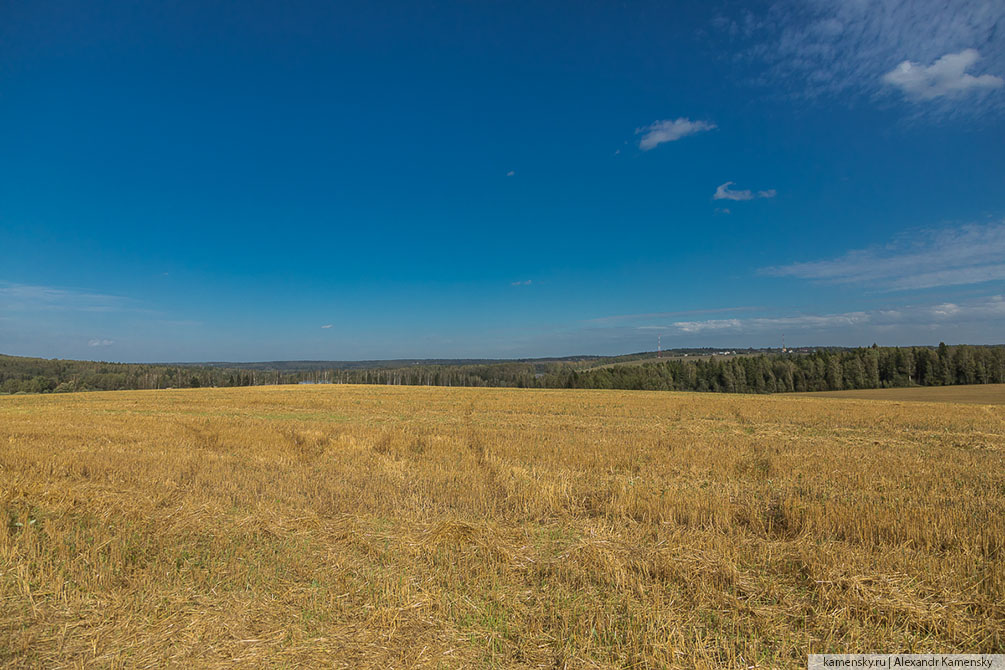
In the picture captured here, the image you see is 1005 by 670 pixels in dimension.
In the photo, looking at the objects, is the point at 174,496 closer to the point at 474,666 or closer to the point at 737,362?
the point at 474,666

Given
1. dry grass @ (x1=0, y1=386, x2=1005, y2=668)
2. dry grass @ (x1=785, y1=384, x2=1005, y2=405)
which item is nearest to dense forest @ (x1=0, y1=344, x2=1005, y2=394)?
dry grass @ (x1=785, y1=384, x2=1005, y2=405)

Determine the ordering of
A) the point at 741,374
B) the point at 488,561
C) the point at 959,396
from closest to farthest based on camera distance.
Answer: the point at 488,561
the point at 959,396
the point at 741,374

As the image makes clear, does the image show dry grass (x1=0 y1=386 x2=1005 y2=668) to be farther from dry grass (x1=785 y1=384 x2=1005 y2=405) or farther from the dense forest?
the dense forest

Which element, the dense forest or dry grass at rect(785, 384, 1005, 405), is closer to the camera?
dry grass at rect(785, 384, 1005, 405)

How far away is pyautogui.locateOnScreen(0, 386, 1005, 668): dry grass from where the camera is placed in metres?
4.09

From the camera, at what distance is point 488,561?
571 centimetres

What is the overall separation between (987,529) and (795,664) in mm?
5088

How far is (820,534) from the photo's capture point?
6523 mm

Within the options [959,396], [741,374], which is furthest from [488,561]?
A: [741,374]

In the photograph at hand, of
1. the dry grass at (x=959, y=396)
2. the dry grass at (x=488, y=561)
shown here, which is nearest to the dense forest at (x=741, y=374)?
the dry grass at (x=959, y=396)

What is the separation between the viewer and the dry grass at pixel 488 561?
4090 millimetres

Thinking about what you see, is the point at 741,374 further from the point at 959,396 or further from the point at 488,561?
the point at 488,561

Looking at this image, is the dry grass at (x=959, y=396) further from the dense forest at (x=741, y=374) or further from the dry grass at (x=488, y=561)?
the dry grass at (x=488, y=561)

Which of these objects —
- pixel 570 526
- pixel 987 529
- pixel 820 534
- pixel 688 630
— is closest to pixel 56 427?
pixel 570 526
